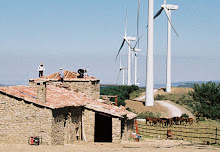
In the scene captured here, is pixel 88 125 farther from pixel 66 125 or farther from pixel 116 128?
pixel 66 125

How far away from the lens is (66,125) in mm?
26484

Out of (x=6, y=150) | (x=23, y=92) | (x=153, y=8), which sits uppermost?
(x=153, y=8)

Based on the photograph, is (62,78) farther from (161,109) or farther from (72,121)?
(161,109)

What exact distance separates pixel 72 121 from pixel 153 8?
30.4 meters

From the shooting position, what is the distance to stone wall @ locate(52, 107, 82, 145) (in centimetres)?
2472

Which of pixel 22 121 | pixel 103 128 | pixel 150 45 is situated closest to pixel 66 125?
pixel 22 121

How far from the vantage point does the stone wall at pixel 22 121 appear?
24.0m

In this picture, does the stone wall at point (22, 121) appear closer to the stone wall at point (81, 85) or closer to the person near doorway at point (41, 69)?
the stone wall at point (81, 85)

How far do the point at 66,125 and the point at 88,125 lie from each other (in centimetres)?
260

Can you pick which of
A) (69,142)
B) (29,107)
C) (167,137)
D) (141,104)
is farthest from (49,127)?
(141,104)

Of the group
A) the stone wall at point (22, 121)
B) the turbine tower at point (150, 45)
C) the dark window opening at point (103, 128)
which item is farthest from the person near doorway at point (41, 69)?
the turbine tower at point (150, 45)

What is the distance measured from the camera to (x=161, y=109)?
58875 mm

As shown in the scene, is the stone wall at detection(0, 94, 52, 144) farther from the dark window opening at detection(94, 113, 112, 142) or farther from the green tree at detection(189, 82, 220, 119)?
the green tree at detection(189, 82, 220, 119)

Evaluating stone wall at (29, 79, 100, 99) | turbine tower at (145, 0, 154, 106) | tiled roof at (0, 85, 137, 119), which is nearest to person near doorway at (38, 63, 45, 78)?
stone wall at (29, 79, 100, 99)
